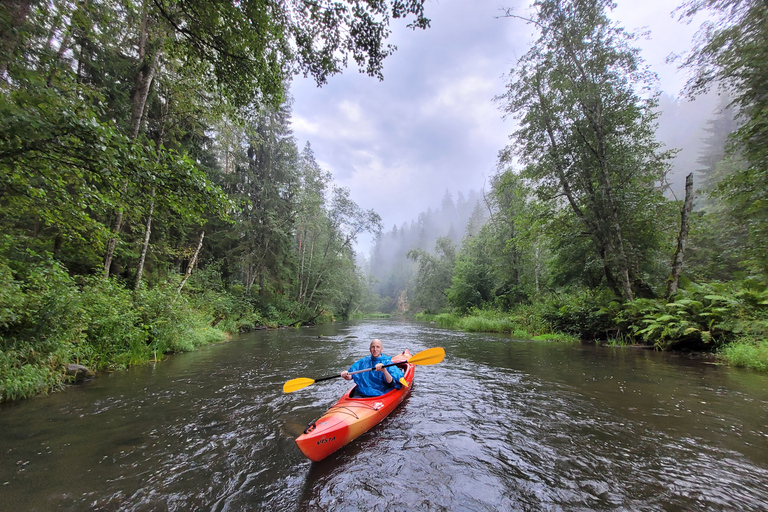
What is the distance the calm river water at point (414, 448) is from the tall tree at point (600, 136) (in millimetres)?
6261

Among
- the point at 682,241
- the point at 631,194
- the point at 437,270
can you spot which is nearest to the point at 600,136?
the point at 631,194

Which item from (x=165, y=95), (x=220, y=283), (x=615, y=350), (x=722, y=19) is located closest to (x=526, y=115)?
(x=722, y=19)

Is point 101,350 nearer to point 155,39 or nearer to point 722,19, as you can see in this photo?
point 155,39

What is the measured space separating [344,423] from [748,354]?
8.32m

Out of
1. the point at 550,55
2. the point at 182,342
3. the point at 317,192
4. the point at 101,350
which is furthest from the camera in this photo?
the point at 317,192

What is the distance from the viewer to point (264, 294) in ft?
63.6

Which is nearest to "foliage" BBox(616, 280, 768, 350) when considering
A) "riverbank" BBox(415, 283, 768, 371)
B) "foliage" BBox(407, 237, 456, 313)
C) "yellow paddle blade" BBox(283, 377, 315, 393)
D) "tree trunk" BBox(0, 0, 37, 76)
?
"riverbank" BBox(415, 283, 768, 371)

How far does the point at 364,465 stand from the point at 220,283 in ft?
52.3

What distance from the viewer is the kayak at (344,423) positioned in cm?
279

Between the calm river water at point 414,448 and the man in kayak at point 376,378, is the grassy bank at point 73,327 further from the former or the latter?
the man in kayak at point 376,378

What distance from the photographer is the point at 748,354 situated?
5.84 m

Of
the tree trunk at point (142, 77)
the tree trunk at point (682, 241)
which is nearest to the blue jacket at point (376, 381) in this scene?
the tree trunk at point (142, 77)

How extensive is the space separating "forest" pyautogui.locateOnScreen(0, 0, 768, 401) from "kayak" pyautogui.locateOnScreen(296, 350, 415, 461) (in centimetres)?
368

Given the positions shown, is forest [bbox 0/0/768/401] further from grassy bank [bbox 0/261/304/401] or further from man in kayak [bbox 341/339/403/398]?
man in kayak [bbox 341/339/403/398]
